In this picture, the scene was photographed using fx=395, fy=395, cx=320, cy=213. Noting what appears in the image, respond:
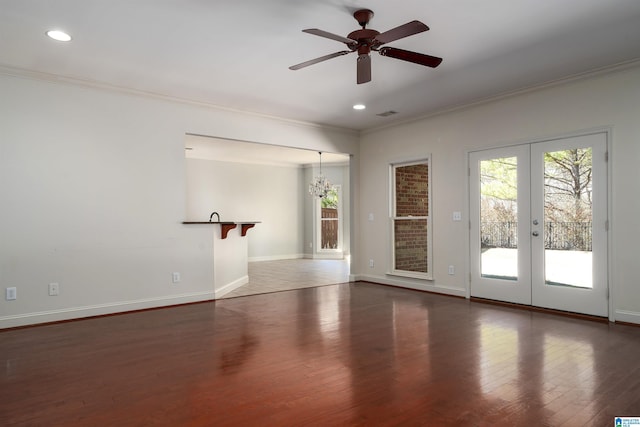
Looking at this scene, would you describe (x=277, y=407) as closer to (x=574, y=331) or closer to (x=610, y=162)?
(x=574, y=331)

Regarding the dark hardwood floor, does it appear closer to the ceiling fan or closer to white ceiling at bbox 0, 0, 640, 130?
the ceiling fan

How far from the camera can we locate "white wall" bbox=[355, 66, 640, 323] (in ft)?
13.2

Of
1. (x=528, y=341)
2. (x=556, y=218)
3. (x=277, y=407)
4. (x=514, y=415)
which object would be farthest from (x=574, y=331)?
(x=277, y=407)

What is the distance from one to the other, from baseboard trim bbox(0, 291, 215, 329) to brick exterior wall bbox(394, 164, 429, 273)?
3.08 meters

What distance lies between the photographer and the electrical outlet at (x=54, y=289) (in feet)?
13.9

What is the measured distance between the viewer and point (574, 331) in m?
Answer: 3.81

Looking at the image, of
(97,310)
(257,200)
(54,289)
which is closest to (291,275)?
(257,200)

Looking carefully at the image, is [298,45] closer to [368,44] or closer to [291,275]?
[368,44]

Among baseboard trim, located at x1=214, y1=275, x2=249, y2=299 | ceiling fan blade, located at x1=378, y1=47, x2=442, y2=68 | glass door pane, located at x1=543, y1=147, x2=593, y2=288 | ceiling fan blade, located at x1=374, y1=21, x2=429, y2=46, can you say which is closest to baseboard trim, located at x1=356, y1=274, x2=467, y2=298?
glass door pane, located at x1=543, y1=147, x2=593, y2=288

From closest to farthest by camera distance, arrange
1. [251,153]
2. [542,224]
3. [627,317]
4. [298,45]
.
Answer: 1. [298,45]
2. [627,317]
3. [542,224]
4. [251,153]

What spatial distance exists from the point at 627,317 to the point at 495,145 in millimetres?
2393

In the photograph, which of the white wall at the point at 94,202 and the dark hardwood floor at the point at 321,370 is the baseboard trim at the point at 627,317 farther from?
the white wall at the point at 94,202

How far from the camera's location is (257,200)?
34.6 feet

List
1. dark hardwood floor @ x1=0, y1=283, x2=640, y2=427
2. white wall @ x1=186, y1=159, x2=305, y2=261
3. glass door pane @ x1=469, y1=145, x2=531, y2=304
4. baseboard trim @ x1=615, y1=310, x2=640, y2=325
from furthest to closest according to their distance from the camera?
white wall @ x1=186, y1=159, x2=305, y2=261
glass door pane @ x1=469, y1=145, x2=531, y2=304
baseboard trim @ x1=615, y1=310, x2=640, y2=325
dark hardwood floor @ x1=0, y1=283, x2=640, y2=427
